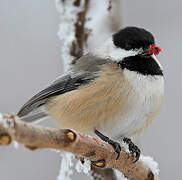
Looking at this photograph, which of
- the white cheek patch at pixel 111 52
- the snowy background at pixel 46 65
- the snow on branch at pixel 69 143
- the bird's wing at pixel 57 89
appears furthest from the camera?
the snowy background at pixel 46 65

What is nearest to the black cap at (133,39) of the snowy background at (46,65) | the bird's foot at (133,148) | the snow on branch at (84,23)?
the snow on branch at (84,23)

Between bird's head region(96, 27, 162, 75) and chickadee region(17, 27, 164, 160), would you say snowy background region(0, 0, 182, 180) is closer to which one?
chickadee region(17, 27, 164, 160)

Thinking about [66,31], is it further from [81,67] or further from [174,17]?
[174,17]

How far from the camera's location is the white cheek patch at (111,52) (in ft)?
6.81

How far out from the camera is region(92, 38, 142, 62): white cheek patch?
2.07 m

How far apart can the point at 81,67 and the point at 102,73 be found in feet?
0.83

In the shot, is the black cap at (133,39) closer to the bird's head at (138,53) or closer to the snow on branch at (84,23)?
the bird's head at (138,53)

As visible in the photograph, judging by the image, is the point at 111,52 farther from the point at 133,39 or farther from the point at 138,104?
the point at 138,104

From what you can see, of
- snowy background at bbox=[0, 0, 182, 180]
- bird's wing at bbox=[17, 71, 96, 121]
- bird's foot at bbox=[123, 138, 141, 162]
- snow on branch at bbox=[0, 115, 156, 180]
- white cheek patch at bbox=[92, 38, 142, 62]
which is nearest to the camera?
snow on branch at bbox=[0, 115, 156, 180]

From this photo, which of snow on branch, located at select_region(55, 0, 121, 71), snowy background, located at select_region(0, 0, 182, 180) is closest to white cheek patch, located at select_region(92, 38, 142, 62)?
snow on branch, located at select_region(55, 0, 121, 71)

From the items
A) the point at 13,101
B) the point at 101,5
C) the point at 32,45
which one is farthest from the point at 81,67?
the point at 32,45

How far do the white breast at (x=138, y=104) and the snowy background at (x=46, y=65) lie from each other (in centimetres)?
179

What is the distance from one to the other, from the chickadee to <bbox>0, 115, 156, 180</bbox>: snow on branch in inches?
4.2

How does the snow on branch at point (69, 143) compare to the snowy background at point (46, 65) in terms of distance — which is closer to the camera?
the snow on branch at point (69, 143)
